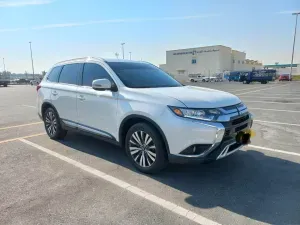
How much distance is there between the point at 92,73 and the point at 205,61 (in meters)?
102

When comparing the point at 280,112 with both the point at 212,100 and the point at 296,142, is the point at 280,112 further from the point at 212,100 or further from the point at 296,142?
the point at 212,100

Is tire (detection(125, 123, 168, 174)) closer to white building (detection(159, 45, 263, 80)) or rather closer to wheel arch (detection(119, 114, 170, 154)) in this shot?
wheel arch (detection(119, 114, 170, 154))

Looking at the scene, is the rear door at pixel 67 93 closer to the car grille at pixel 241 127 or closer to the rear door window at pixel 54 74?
the rear door window at pixel 54 74

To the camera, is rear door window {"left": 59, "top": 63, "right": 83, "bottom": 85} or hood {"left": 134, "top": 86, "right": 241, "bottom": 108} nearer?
hood {"left": 134, "top": 86, "right": 241, "bottom": 108}

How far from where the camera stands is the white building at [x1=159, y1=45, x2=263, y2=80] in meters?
98.6

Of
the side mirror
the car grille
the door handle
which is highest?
the side mirror

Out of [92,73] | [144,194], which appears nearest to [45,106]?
[92,73]

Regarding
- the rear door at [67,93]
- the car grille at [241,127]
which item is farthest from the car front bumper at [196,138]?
the rear door at [67,93]

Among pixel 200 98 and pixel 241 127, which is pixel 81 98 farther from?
pixel 241 127

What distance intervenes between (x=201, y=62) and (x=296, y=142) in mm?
101668

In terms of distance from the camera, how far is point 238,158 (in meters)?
4.64

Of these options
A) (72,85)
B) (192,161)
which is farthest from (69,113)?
(192,161)

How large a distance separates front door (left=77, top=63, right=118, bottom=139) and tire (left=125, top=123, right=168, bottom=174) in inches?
15.7

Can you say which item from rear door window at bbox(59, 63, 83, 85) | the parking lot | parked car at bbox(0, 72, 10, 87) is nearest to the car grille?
the parking lot
